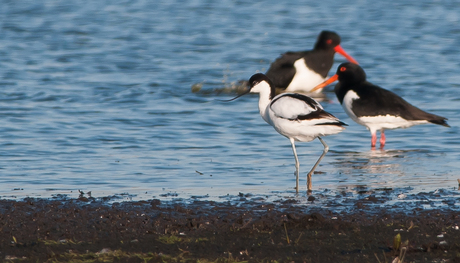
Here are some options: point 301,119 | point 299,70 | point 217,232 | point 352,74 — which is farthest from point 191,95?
point 217,232

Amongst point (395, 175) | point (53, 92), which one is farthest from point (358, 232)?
point (53, 92)

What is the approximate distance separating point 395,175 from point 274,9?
16.9m

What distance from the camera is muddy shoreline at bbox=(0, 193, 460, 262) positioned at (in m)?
4.36

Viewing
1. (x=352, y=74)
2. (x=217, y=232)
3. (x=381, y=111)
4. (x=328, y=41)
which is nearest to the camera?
(x=217, y=232)

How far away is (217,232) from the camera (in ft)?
16.4

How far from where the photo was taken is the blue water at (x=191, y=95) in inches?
287

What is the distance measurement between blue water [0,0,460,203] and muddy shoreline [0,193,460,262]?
770 millimetres

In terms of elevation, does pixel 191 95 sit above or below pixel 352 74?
below

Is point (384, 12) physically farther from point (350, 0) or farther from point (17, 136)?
point (17, 136)

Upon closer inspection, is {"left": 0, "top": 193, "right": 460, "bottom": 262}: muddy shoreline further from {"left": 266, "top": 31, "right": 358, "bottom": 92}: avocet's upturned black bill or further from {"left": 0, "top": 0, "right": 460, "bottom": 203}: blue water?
{"left": 266, "top": 31, "right": 358, "bottom": 92}: avocet's upturned black bill

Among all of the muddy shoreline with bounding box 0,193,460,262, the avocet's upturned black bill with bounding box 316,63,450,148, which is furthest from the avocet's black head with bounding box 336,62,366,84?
the muddy shoreline with bounding box 0,193,460,262

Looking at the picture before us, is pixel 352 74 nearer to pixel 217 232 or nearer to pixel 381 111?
pixel 381 111

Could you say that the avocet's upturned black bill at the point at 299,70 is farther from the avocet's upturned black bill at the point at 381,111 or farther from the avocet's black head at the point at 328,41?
the avocet's upturned black bill at the point at 381,111

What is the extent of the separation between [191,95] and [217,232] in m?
8.07
